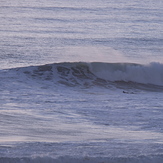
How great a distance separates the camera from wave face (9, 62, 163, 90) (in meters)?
18.2

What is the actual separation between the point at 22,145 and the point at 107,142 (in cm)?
141

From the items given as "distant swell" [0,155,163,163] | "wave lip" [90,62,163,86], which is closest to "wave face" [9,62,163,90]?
"wave lip" [90,62,163,86]

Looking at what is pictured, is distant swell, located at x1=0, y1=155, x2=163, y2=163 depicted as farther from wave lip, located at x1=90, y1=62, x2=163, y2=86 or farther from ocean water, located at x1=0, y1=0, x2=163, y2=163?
wave lip, located at x1=90, y1=62, x2=163, y2=86

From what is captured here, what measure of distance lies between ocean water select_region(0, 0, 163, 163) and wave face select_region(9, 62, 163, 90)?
41mm

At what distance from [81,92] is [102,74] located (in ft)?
14.3

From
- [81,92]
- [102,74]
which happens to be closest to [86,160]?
[81,92]

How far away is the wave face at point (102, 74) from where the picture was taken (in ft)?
59.8

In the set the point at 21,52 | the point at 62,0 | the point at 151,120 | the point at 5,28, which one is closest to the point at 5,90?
the point at 151,120

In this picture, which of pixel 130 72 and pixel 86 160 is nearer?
pixel 86 160

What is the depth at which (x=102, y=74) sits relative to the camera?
19.9 metres

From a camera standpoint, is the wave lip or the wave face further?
the wave lip

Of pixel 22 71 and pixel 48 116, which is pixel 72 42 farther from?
pixel 48 116

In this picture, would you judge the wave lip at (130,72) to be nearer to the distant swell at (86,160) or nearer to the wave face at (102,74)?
the wave face at (102,74)

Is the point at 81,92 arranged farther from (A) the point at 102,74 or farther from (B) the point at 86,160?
(B) the point at 86,160
